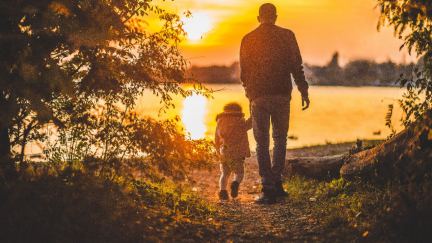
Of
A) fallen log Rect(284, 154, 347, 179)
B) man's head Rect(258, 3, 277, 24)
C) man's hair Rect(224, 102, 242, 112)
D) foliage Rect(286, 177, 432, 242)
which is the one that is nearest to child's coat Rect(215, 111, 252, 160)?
man's hair Rect(224, 102, 242, 112)

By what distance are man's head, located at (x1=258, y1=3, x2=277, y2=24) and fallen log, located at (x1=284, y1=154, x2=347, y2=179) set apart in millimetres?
3116

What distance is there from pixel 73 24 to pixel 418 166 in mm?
4187

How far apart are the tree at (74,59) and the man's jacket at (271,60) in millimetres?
1842

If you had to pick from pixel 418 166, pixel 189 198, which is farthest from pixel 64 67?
pixel 418 166

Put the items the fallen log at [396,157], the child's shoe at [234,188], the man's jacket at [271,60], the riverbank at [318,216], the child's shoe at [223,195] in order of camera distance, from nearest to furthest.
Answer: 1. the riverbank at [318,216]
2. the fallen log at [396,157]
3. the man's jacket at [271,60]
4. the child's shoe at [234,188]
5. the child's shoe at [223,195]

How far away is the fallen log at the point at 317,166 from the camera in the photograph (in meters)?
9.87

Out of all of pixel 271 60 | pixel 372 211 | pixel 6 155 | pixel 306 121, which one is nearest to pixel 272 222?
pixel 372 211

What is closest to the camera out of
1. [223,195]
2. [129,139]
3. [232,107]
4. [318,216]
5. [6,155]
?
[6,155]

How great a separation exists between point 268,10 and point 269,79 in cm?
116

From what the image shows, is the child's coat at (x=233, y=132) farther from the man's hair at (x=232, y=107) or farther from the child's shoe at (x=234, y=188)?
the child's shoe at (x=234, y=188)

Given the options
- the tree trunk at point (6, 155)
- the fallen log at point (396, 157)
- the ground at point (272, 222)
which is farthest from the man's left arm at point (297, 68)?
the tree trunk at point (6, 155)

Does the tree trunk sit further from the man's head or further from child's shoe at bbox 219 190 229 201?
the man's head

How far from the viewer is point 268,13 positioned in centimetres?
848

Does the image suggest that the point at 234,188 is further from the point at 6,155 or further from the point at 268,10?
the point at 6,155
